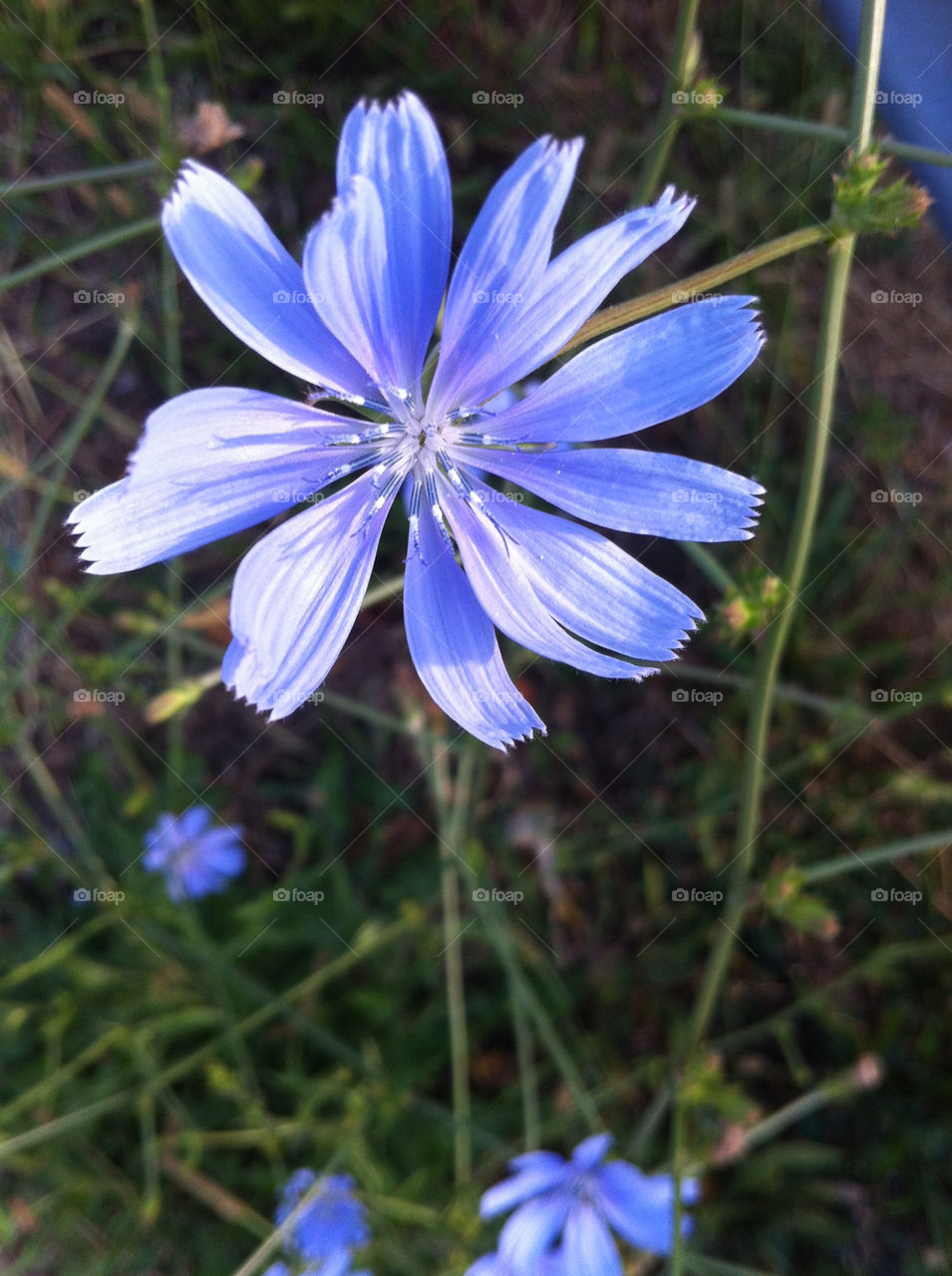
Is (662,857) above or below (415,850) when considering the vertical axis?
below

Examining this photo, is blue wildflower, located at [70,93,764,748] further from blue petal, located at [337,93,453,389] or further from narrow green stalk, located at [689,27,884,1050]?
narrow green stalk, located at [689,27,884,1050]

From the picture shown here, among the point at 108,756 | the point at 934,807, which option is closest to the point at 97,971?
the point at 108,756

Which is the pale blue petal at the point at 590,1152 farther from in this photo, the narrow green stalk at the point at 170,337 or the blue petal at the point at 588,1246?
the narrow green stalk at the point at 170,337

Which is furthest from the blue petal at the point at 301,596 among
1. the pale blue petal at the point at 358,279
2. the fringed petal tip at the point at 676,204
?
the fringed petal tip at the point at 676,204

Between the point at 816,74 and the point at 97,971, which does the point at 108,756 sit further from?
the point at 816,74

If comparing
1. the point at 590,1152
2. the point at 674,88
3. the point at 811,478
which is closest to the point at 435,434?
the point at 811,478

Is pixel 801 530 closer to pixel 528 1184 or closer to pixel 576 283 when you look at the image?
pixel 576 283
